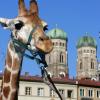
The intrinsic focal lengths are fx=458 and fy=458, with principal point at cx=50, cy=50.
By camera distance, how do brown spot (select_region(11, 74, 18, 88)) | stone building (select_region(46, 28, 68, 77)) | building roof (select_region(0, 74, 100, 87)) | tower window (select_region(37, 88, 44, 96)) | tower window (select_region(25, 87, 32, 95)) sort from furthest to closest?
1. stone building (select_region(46, 28, 68, 77))
2. tower window (select_region(37, 88, 44, 96))
3. building roof (select_region(0, 74, 100, 87))
4. tower window (select_region(25, 87, 32, 95))
5. brown spot (select_region(11, 74, 18, 88))

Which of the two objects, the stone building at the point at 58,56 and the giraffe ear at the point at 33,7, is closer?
the giraffe ear at the point at 33,7

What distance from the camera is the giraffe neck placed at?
904 cm

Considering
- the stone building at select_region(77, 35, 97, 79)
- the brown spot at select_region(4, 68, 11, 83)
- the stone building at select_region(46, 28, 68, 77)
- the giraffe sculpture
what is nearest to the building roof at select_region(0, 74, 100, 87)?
the brown spot at select_region(4, 68, 11, 83)

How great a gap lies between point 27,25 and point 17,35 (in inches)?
11.2

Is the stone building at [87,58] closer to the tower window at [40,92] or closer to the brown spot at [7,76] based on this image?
the tower window at [40,92]

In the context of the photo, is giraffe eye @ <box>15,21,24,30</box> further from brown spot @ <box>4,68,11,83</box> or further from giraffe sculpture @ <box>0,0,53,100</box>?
brown spot @ <box>4,68,11,83</box>

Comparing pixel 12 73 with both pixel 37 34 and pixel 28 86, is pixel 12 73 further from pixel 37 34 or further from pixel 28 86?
pixel 28 86

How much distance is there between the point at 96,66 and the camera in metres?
192

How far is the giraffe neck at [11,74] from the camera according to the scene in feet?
29.7

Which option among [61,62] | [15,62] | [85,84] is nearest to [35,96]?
[85,84]

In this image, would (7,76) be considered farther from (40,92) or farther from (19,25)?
(40,92)

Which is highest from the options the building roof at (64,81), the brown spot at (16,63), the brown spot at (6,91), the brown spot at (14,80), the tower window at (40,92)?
the building roof at (64,81)

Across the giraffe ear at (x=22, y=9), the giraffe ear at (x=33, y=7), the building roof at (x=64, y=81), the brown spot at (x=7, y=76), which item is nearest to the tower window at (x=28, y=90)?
the building roof at (x=64, y=81)

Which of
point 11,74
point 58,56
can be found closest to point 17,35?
point 11,74
